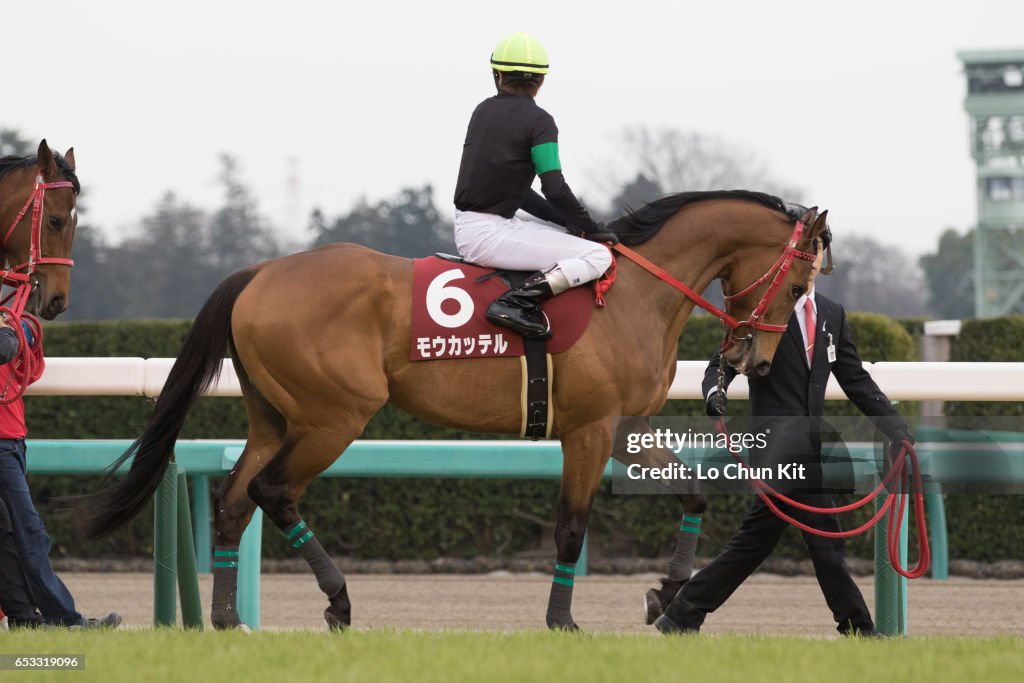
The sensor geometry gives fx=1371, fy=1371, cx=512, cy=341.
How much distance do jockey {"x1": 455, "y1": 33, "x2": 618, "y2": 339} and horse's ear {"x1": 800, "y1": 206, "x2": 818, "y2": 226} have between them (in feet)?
2.62

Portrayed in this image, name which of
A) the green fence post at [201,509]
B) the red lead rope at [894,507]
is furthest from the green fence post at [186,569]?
the red lead rope at [894,507]

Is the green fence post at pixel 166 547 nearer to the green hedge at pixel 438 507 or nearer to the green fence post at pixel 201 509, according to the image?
the green fence post at pixel 201 509

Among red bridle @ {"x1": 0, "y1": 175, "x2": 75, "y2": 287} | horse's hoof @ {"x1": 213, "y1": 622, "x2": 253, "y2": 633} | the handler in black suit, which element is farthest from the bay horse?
red bridle @ {"x1": 0, "y1": 175, "x2": 75, "y2": 287}

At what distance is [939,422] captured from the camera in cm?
791

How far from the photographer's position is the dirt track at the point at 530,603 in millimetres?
6594

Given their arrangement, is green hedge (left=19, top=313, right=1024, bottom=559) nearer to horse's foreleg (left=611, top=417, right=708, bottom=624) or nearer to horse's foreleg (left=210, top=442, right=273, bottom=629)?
horse's foreleg (left=611, top=417, right=708, bottom=624)

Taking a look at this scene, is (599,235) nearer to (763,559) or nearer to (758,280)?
(758,280)

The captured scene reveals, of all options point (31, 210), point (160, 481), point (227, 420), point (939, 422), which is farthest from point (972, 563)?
point (31, 210)

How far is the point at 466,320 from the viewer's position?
4.81m

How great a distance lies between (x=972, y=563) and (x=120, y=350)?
19.0 ft

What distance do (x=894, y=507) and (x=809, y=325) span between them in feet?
2.36

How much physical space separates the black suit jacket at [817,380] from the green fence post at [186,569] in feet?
7.14

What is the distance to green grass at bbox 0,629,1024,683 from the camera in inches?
138

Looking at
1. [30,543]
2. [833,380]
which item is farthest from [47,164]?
[833,380]
